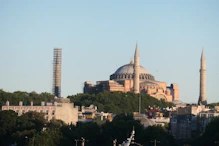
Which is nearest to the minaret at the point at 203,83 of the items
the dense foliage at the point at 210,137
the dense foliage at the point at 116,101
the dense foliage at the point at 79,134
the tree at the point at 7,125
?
the dense foliage at the point at 116,101

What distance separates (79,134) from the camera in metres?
99.9

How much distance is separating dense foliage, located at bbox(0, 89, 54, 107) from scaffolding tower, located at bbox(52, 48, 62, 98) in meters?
23.3

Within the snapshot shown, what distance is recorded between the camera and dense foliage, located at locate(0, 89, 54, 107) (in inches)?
5689

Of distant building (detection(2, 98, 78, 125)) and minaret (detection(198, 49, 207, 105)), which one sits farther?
minaret (detection(198, 49, 207, 105))

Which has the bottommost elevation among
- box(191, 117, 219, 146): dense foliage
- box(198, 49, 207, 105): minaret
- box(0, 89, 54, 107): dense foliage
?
→ box(191, 117, 219, 146): dense foliage

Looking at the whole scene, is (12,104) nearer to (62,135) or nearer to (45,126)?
(45,126)

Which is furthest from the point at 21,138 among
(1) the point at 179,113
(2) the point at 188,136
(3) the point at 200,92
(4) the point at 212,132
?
(3) the point at 200,92

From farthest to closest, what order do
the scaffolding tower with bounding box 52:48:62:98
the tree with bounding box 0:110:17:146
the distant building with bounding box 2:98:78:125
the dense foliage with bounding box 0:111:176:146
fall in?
the scaffolding tower with bounding box 52:48:62:98 → the distant building with bounding box 2:98:78:125 → the tree with bounding box 0:110:17:146 → the dense foliage with bounding box 0:111:176:146

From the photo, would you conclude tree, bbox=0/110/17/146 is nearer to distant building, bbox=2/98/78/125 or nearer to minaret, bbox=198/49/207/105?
distant building, bbox=2/98/78/125

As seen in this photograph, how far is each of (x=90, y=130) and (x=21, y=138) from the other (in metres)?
6.92

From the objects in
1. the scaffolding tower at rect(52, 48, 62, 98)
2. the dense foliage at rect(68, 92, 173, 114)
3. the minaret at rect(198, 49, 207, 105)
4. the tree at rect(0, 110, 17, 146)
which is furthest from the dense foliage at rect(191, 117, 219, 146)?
the scaffolding tower at rect(52, 48, 62, 98)

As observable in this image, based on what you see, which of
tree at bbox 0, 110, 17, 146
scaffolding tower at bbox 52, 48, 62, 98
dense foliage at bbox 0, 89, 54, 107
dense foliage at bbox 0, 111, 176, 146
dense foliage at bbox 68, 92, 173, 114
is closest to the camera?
dense foliage at bbox 0, 111, 176, 146

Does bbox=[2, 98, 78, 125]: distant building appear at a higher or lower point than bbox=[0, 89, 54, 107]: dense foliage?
lower

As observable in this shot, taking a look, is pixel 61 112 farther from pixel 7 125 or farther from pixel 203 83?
pixel 203 83
